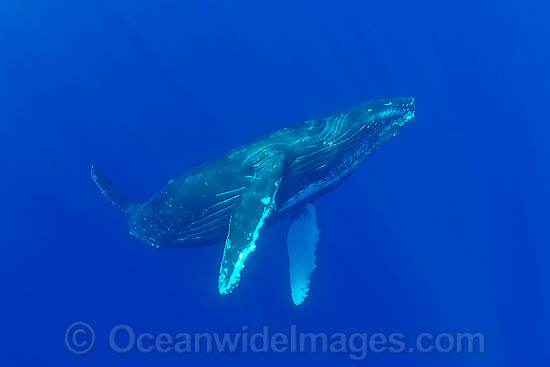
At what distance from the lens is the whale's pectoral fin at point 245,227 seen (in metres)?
5.56

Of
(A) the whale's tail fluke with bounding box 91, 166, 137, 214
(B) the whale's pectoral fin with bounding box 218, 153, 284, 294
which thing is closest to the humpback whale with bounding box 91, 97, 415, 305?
(B) the whale's pectoral fin with bounding box 218, 153, 284, 294

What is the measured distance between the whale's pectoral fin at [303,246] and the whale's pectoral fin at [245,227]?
2.50 metres

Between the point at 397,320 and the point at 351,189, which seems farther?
the point at 351,189

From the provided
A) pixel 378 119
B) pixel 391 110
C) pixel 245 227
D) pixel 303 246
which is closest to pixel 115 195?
pixel 303 246

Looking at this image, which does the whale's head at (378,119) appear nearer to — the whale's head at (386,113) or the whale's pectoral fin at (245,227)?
the whale's head at (386,113)

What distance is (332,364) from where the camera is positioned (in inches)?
538

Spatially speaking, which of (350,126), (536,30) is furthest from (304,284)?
(536,30)

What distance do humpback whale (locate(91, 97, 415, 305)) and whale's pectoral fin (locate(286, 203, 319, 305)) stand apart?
9cm

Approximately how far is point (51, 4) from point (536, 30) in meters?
20.2

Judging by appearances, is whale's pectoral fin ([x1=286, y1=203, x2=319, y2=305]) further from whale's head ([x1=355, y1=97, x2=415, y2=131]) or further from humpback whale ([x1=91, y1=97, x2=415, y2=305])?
whale's head ([x1=355, y1=97, x2=415, y2=131])

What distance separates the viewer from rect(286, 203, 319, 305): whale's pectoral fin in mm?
8289

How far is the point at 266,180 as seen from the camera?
5957 millimetres

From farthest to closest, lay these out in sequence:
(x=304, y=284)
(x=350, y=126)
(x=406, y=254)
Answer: (x=406, y=254) → (x=304, y=284) → (x=350, y=126)

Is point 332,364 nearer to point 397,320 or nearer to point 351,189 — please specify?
point 397,320
